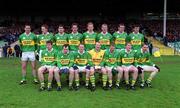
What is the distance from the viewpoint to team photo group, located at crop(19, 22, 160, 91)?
13.0 meters

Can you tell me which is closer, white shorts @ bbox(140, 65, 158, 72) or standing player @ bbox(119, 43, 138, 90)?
standing player @ bbox(119, 43, 138, 90)


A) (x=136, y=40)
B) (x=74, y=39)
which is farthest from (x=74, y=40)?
(x=136, y=40)

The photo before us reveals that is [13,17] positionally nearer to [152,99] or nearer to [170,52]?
[170,52]

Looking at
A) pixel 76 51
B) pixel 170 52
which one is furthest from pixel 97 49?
pixel 170 52

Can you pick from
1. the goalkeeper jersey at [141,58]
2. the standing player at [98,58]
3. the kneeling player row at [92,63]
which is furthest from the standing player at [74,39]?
the goalkeeper jersey at [141,58]

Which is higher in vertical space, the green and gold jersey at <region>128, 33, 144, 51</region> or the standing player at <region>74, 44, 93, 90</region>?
the green and gold jersey at <region>128, 33, 144, 51</region>

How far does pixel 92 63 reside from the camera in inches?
520

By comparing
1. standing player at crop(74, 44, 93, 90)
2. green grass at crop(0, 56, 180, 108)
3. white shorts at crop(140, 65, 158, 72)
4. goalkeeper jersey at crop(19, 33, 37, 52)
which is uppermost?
goalkeeper jersey at crop(19, 33, 37, 52)

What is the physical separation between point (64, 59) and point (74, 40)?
1.00 meters

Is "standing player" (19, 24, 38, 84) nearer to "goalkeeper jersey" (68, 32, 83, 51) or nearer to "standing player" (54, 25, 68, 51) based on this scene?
"standing player" (54, 25, 68, 51)

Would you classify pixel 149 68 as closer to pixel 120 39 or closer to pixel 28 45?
pixel 120 39

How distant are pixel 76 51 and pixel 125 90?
193 cm

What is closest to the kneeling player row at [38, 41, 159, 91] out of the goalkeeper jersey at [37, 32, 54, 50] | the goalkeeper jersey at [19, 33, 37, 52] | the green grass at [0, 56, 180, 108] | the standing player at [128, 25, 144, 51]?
the green grass at [0, 56, 180, 108]

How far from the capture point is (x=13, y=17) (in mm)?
46188
